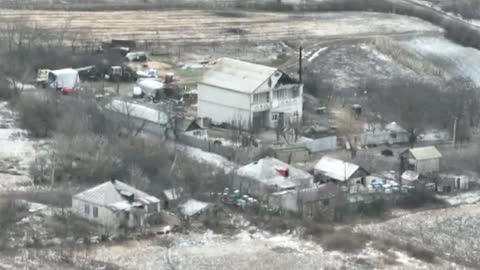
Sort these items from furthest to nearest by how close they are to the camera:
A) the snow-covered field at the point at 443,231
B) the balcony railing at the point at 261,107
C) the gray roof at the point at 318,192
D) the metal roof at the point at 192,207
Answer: the balcony railing at the point at 261,107
the gray roof at the point at 318,192
the metal roof at the point at 192,207
the snow-covered field at the point at 443,231

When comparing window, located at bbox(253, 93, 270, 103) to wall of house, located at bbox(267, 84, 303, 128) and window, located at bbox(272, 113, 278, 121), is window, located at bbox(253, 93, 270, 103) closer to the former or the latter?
wall of house, located at bbox(267, 84, 303, 128)

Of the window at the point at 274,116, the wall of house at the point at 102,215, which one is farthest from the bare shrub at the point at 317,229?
the window at the point at 274,116

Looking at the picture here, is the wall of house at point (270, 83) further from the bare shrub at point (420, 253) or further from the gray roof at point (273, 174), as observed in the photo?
the bare shrub at point (420, 253)

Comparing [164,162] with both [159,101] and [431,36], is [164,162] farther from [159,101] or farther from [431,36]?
[431,36]

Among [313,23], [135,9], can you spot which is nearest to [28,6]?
[135,9]

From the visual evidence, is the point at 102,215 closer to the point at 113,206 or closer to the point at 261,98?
the point at 113,206

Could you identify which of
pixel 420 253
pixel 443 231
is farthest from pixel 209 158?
pixel 420 253
